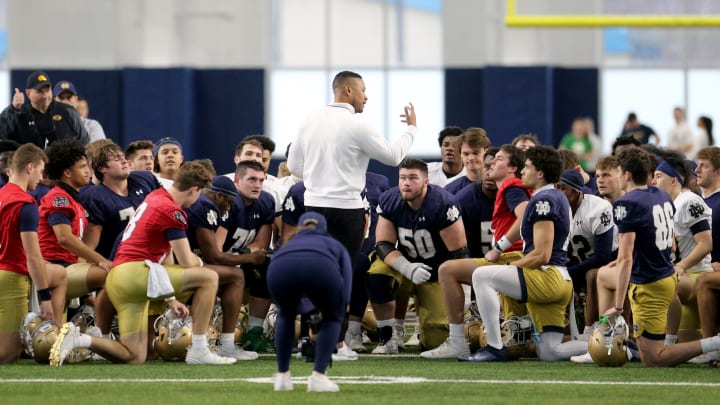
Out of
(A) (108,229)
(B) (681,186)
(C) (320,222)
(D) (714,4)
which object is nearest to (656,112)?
(D) (714,4)

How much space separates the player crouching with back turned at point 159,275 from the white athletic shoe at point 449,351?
1.52 meters

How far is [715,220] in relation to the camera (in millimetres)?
9672

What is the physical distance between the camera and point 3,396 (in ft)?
24.0

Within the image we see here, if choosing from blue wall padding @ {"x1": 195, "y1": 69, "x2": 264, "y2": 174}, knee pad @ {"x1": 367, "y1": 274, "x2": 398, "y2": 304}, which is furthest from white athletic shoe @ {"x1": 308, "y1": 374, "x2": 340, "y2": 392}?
blue wall padding @ {"x1": 195, "y1": 69, "x2": 264, "y2": 174}

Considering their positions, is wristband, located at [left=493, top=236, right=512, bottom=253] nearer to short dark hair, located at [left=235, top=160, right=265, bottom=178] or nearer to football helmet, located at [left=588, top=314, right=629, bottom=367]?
football helmet, located at [left=588, top=314, right=629, bottom=367]

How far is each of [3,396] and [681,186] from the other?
517 cm

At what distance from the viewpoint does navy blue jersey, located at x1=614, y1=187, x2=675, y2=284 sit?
8812 millimetres

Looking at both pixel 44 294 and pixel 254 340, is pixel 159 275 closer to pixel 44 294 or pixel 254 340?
pixel 44 294

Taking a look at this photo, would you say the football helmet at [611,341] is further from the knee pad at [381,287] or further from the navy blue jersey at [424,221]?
the knee pad at [381,287]

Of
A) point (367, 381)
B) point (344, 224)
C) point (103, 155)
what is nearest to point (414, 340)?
point (344, 224)

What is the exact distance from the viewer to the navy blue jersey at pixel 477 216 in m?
10.6

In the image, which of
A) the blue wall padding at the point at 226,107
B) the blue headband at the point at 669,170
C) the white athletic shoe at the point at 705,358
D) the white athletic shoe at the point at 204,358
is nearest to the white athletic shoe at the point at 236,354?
the white athletic shoe at the point at 204,358

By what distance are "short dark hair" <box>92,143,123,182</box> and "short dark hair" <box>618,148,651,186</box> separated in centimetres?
365

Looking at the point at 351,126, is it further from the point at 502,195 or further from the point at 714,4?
the point at 714,4
